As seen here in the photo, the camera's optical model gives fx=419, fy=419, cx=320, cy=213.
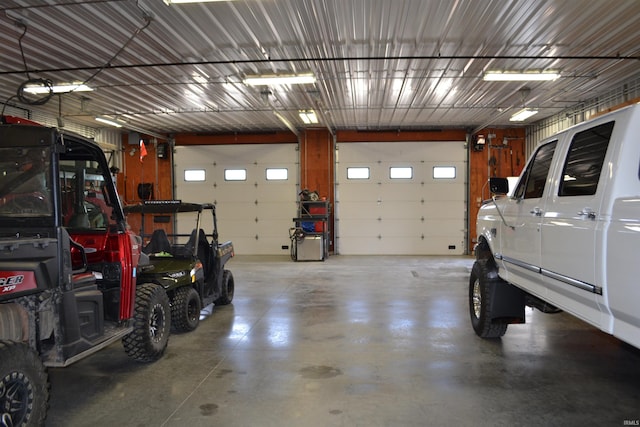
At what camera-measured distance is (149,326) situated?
4668 mm

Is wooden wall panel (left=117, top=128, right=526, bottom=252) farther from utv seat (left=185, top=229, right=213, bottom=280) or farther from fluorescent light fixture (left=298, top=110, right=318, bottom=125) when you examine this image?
utv seat (left=185, top=229, right=213, bottom=280)

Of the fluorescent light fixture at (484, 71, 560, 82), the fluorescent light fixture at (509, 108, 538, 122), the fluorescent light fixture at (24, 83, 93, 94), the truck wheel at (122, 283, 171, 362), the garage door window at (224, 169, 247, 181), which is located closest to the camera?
the truck wheel at (122, 283, 171, 362)

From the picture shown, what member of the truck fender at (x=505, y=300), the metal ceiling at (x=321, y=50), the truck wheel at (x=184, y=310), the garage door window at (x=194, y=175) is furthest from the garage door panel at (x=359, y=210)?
the truck fender at (x=505, y=300)

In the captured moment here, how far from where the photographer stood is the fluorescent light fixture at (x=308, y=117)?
1244 centimetres

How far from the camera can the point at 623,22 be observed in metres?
6.61

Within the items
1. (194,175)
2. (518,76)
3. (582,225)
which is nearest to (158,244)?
(582,225)

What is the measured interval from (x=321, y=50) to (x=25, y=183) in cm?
550

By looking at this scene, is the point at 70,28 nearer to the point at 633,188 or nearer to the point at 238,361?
the point at 238,361

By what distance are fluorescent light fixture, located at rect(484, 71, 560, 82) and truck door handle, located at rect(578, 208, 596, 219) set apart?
6.62 m

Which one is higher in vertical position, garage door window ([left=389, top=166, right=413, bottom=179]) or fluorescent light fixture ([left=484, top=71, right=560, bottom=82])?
fluorescent light fixture ([left=484, top=71, right=560, bottom=82])

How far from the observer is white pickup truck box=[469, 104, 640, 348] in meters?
2.51

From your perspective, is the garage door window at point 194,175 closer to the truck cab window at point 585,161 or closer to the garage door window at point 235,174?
the garage door window at point 235,174

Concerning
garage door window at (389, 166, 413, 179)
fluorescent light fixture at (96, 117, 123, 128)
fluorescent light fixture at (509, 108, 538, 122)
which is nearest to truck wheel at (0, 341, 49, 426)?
fluorescent light fixture at (96, 117, 123, 128)

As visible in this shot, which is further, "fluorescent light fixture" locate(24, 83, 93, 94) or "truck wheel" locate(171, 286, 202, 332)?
"fluorescent light fixture" locate(24, 83, 93, 94)
